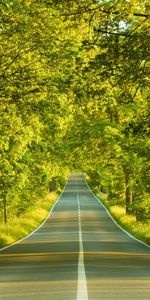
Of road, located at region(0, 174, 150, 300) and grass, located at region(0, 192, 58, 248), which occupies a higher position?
grass, located at region(0, 192, 58, 248)

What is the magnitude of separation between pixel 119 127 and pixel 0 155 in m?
15.2

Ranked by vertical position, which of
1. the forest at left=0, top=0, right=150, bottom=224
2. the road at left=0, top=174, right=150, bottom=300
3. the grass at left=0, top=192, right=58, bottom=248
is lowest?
the road at left=0, top=174, right=150, bottom=300

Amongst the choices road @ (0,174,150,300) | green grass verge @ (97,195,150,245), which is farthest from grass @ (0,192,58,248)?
road @ (0,174,150,300)

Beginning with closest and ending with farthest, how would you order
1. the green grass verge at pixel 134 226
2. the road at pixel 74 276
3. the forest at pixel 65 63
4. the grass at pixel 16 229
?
1. the road at pixel 74 276
2. the forest at pixel 65 63
3. the grass at pixel 16 229
4. the green grass verge at pixel 134 226

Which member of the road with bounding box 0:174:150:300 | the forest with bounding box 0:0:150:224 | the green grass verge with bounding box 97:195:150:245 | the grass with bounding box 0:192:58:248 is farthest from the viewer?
the green grass verge with bounding box 97:195:150:245

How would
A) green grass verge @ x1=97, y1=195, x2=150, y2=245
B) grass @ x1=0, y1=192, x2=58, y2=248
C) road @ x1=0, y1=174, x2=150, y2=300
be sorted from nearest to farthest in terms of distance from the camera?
road @ x1=0, y1=174, x2=150, y2=300 < grass @ x1=0, y1=192, x2=58, y2=248 < green grass verge @ x1=97, y1=195, x2=150, y2=245

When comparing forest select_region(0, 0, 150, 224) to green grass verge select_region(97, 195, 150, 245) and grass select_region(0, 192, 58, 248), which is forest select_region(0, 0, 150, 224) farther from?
green grass verge select_region(97, 195, 150, 245)

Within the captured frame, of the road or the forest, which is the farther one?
the forest

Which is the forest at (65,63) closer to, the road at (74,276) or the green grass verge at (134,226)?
the road at (74,276)

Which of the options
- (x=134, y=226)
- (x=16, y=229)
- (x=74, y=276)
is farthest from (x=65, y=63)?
(x=134, y=226)

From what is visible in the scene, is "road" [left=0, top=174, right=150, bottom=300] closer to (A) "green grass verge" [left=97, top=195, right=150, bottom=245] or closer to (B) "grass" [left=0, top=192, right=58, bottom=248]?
(B) "grass" [left=0, top=192, right=58, bottom=248]

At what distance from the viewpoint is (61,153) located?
4172 cm

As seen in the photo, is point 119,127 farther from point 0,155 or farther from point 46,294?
point 46,294

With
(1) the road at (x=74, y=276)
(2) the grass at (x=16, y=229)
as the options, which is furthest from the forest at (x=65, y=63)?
(2) the grass at (x=16, y=229)
